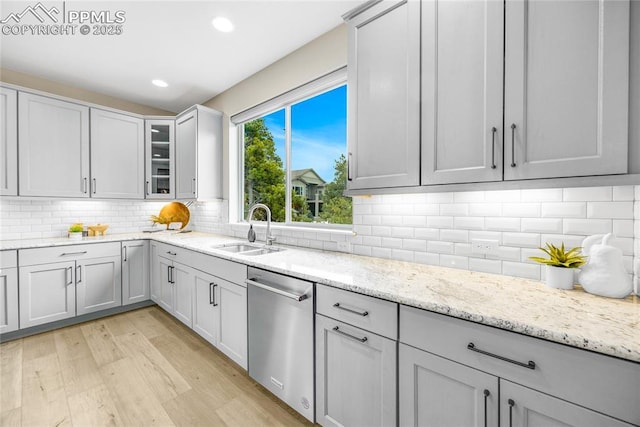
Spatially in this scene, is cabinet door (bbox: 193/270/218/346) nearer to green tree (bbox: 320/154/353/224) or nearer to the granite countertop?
the granite countertop

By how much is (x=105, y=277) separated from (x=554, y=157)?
13.2ft

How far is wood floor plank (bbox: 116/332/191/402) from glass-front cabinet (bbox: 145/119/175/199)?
6.16 feet

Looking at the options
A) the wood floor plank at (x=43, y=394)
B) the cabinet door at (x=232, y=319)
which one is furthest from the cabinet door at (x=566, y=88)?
the wood floor plank at (x=43, y=394)

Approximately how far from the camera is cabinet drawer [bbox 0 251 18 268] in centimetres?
255

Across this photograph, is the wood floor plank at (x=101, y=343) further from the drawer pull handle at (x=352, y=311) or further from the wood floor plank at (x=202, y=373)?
the drawer pull handle at (x=352, y=311)

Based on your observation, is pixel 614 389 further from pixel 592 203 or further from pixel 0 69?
pixel 0 69

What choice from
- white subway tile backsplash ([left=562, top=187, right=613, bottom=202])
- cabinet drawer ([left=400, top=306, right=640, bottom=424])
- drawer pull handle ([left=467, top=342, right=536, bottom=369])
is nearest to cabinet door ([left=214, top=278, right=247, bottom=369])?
cabinet drawer ([left=400, top=306, right=640, bottom=424])

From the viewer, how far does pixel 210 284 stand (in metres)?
2.32

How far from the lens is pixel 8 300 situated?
2.59 metres

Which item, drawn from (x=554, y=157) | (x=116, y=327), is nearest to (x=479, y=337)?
(x=554, y=157)

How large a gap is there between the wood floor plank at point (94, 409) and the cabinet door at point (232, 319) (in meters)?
0.72

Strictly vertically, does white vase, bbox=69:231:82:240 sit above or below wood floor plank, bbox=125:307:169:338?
above

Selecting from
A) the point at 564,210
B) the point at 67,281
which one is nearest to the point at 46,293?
the point at 67,281

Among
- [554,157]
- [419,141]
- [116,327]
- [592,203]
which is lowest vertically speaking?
[116,327]
